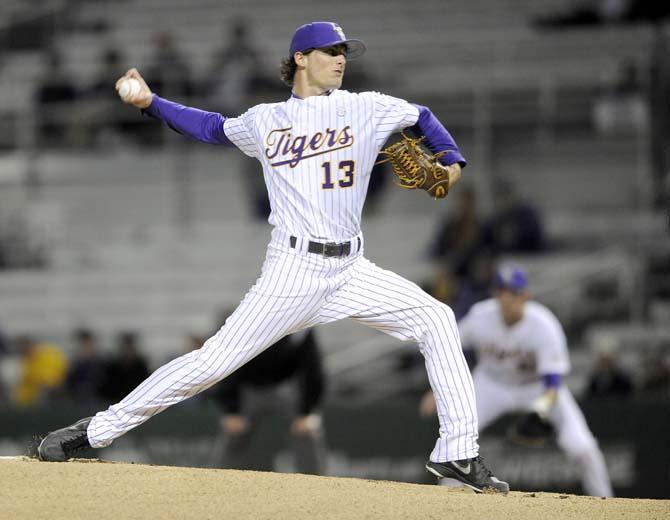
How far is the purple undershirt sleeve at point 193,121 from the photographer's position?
6082 millimetres

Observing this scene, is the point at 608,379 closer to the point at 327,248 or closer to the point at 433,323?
the point at 433,323

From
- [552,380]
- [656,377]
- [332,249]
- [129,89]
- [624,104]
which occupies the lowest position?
[656,377]

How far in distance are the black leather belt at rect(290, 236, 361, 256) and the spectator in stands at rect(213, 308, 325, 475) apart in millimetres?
3934

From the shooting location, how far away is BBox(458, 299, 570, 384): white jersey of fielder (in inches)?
374

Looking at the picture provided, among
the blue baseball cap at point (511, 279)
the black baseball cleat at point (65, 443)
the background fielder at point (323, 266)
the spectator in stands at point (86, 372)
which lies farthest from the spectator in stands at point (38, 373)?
the background fielder at point (323, 266)

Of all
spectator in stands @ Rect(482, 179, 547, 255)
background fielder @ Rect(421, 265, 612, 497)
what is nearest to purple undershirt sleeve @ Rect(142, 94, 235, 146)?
background fielder @ Rect(421, 265, 612, 497)

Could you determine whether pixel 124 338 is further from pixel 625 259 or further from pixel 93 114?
pixel 625 259

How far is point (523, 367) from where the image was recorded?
9695mm

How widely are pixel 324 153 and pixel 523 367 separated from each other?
442 cm

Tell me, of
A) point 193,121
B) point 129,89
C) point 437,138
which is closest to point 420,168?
point 437,138

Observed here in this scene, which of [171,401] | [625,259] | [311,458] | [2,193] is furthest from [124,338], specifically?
[171,401]

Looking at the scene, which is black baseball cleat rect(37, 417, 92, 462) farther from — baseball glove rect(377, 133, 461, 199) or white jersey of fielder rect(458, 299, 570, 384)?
white jersey of fielder rect(458, 299, 570, 384)

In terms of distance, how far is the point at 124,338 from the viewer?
1226 centimetres

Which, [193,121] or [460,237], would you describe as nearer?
[193,121]
